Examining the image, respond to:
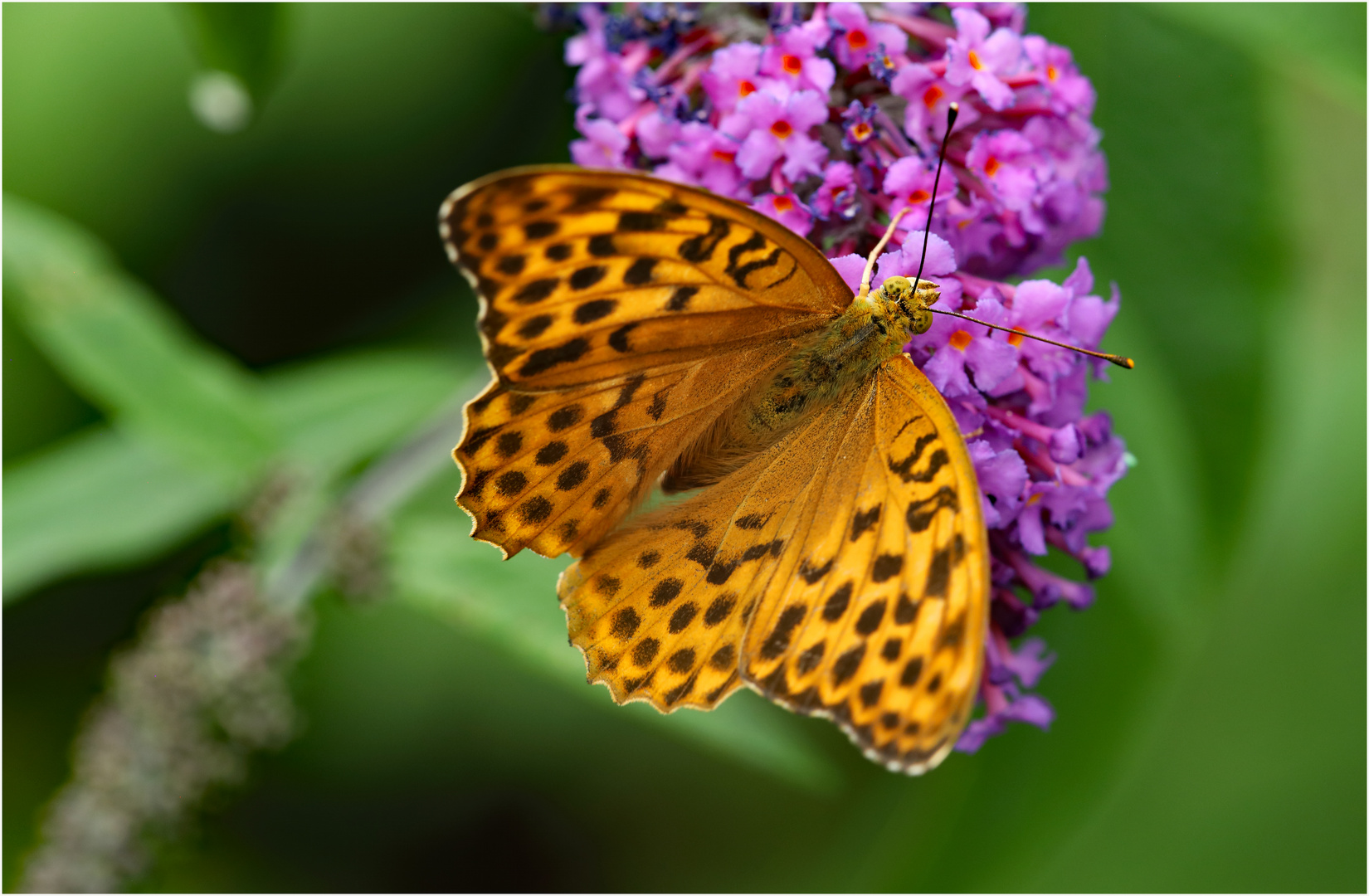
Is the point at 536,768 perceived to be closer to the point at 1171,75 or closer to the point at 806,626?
the point at 806,626

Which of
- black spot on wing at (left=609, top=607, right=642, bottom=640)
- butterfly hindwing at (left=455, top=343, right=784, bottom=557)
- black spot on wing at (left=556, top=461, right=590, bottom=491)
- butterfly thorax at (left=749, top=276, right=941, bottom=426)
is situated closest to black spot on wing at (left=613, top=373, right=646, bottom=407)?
butterfly hindwing at (left=455, top=343, right=784, bottom=557)

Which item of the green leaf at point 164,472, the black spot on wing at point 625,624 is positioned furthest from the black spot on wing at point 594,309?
the green leaf at point 164,472

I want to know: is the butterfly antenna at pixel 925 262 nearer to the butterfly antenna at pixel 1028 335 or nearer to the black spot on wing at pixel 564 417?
the butterfly antenna at pixel 1028 335

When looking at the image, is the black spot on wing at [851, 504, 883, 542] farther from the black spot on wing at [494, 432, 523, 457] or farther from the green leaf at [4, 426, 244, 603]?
the green leaf at [4, 426, 244, 603]

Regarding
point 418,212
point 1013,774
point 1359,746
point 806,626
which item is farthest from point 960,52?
point 1359,746

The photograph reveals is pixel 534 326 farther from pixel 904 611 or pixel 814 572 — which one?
pixel 904 611

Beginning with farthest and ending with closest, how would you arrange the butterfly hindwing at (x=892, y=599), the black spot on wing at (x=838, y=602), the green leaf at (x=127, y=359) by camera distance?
1. the green leaf at (x=127, y=359)
2. the black spot on wing at (x=838, y=602)
3. the butterfly hindwing at (x=892, y=599)
